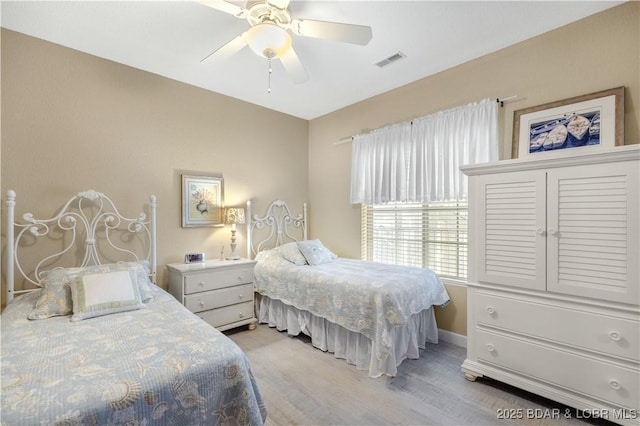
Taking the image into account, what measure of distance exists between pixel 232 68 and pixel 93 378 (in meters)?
2.77

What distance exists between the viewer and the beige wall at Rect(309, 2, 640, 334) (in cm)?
211

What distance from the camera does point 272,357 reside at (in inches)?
106

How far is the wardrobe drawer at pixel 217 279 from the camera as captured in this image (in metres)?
2.89

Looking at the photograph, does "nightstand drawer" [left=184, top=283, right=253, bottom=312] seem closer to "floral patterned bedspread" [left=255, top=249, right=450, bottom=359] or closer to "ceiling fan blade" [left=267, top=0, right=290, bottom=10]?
"floral patterned bedspread" [left=255, top=249, right=450, bottom=359]

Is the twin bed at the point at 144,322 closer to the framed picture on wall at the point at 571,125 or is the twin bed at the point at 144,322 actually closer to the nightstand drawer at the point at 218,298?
the nightstand drawer at the point at 218,298

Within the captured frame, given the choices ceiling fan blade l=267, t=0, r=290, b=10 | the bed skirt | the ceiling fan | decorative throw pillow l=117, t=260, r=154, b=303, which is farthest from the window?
decorative throw pillow l=117, t=260, r=154, b=303

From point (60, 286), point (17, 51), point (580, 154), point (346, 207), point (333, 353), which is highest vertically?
point (17, 51)

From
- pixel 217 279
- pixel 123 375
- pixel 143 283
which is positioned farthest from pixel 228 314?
pixel 123 375

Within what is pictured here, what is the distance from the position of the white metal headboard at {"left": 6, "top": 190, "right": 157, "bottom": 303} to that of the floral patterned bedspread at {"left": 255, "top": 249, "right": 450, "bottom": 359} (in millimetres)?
1276

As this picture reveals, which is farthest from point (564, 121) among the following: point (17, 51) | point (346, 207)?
point (17, 51)

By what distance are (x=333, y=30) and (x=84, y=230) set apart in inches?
107

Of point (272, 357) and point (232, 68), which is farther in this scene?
point (232, 68)

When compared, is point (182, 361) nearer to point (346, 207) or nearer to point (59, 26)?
point (59, 26)

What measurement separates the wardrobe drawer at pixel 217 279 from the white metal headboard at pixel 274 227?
1.85 ft
